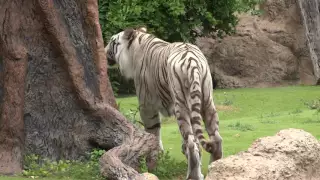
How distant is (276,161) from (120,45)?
3.61 m

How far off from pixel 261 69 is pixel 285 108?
584cm

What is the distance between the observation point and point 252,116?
50.0ft

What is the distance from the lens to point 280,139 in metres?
7.84

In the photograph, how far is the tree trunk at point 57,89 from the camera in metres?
8.28

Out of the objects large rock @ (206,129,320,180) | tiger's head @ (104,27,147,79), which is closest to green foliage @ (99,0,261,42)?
tiger's head @ (104,27,147,79)

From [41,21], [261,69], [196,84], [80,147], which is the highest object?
[41,21]

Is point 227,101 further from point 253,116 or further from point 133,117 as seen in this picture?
point 133,117

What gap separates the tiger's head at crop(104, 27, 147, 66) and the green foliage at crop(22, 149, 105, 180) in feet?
6.64

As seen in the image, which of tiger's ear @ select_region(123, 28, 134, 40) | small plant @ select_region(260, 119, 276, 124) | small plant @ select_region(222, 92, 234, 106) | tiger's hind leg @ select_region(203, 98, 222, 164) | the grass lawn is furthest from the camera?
small plant @ select_region(222, 92, 234, 106)

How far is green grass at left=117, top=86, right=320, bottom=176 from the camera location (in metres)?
11.5

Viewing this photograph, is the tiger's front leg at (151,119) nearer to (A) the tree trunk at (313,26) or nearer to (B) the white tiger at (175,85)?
(B) the white tiger at (175,85)

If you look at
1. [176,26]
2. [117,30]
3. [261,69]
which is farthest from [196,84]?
[261,69]

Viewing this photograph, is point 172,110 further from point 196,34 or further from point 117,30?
point 196,34

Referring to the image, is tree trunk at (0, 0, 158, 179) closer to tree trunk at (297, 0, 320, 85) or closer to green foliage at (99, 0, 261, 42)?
green foliage at (99, 0, 261, 42)
